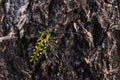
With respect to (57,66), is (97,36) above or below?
above

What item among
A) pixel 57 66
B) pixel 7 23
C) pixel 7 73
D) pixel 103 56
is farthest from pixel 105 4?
pixel 7 73

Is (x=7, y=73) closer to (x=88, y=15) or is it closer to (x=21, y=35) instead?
(x=21, y=35)

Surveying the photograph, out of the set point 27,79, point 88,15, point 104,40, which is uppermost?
point 88,15

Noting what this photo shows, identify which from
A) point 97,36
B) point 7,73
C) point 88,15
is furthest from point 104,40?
point 7,73

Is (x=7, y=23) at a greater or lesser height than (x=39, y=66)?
greater

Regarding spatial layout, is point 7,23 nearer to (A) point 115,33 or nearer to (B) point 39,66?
(B) point 39,66
